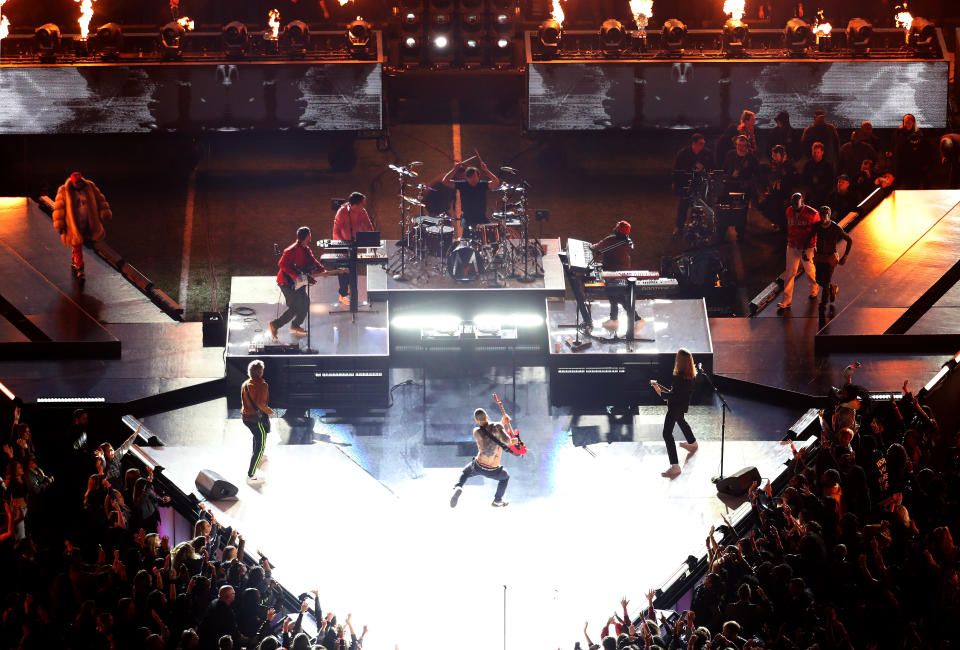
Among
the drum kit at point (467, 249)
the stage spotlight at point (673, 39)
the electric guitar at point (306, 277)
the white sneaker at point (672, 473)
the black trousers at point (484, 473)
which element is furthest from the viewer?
the stage spotlight at point (673, 39)

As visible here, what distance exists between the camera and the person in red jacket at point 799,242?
60.5ft

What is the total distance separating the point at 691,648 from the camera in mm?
11227

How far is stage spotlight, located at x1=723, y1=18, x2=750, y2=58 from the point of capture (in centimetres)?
2325

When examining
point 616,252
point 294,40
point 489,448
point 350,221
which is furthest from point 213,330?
point 294,40

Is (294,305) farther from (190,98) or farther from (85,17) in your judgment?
(85,17)

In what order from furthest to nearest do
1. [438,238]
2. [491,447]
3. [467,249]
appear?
[438,238], [467,249], [491,447]

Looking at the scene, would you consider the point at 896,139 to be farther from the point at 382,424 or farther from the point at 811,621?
the point at 811,621

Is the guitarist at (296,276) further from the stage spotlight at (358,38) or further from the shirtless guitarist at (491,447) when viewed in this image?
the stage spotlight at (358,38)

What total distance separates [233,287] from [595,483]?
595 cm

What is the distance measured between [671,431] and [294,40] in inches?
425

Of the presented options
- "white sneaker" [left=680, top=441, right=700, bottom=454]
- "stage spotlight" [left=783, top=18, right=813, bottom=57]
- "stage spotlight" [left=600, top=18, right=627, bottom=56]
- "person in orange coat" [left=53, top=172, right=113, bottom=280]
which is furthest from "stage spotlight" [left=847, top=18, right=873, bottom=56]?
"person in orange coat" [left=53, top=172, right=113, bottom=280]

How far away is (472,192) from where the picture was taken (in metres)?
18.9

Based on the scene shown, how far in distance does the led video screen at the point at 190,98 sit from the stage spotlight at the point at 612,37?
363 centimetres

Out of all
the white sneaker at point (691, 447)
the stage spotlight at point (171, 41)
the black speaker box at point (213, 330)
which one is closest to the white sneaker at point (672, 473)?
the white sneaker at point (691, 447)
